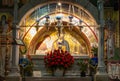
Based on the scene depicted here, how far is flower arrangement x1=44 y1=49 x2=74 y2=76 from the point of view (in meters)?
18.3

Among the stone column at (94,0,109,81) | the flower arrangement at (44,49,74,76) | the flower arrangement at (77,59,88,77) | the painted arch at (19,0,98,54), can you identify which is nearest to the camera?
the stone column at (94,0,109,81)

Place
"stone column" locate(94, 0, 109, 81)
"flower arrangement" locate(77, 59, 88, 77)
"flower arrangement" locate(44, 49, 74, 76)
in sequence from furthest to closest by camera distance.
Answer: "flower arrangement" locate(77, 59, 88, 77), "flower arrangement" locate(44, 49, 74, 76), "stone column" locate(94, 0, 109, 81)

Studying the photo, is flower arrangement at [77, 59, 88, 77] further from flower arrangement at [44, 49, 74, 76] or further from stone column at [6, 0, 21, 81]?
stone column at [6, 0, 21, 81]

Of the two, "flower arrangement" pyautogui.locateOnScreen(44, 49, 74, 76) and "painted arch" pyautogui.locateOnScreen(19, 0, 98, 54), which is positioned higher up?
"painted arch" pyautogui.locateOnScreen(19, 0, 98, 54)

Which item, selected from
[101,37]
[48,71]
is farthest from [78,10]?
[48,71]

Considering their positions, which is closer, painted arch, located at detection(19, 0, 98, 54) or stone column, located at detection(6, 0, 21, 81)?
stone column, located at detection(6, 0, 21, 81)

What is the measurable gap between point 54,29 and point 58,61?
19.7ft

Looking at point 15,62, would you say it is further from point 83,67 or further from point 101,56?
point 101,56

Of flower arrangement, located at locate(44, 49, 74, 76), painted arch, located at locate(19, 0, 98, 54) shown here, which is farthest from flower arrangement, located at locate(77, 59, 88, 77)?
painted arch, located at locate(19, 0, 98, 54)

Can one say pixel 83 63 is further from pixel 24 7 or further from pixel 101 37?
pixel 24 7

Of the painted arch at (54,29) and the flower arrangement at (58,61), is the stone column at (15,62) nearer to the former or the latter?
the painted arch at (54,29)

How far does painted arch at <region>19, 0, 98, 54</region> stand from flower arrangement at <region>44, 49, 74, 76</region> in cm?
276

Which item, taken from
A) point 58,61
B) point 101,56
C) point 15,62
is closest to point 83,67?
point 101,56

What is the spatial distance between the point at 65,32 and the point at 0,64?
584 centimetres
